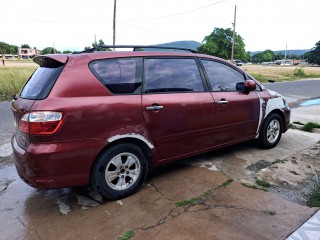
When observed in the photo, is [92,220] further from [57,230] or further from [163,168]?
[163,168]

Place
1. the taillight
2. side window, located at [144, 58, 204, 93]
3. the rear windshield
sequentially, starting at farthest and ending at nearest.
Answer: side window, located at [144, 58, 204, 93] < the rear windshield < the taillight

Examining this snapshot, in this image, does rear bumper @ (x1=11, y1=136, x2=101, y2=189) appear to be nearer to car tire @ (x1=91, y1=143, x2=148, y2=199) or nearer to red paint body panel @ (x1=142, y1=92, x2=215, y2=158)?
car tire @ (x1=91, y1=143, x2=148, y2=199)

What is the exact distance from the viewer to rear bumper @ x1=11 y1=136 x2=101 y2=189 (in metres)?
2.93

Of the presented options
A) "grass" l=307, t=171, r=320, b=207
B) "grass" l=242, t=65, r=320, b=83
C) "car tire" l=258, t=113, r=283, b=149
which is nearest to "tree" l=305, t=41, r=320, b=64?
"grass" l=242, t=65, r=320, b=83

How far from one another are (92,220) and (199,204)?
3.77 ft

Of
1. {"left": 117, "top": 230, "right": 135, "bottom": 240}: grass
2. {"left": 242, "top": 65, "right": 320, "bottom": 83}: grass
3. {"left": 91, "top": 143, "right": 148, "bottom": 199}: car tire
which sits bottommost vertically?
{"left": 117, "top": 230, "right": 135, "bottom": 240}: grass

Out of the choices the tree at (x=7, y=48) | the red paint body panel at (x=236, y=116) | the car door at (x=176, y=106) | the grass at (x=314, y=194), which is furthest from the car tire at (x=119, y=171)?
the tree at (x=7, y=48)

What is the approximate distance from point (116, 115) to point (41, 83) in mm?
869

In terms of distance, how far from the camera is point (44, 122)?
2.91 metres

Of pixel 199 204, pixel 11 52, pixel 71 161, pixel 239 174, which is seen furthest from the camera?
pixel 11 52

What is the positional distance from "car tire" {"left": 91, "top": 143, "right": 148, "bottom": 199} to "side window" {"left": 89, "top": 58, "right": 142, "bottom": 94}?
64 cm

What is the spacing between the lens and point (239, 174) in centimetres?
412

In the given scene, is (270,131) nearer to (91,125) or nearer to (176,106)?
(176,106)

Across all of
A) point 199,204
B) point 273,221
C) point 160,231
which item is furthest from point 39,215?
point 273,221
